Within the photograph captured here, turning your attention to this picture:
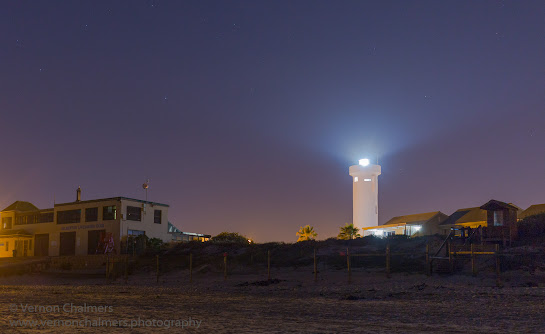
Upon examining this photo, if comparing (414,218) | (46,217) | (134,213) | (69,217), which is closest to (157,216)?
(134,213)

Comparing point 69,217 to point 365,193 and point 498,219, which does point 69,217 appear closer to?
point 498,219

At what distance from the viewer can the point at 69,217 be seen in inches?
2146

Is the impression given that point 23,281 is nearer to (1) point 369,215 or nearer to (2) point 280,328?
(2) point 280,328

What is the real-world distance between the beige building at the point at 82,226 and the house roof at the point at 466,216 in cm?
3515

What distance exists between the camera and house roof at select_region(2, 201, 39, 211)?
61794 mm

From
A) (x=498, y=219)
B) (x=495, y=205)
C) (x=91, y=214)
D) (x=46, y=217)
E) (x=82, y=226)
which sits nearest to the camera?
(x=495, y=205)

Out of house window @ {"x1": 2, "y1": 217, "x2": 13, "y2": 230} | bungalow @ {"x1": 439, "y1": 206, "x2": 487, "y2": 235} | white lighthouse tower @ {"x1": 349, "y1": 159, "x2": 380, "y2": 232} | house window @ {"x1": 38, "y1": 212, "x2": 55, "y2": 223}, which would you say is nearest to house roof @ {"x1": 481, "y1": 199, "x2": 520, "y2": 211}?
bungalow @ {"x1": 439, "y1": 206, "x2": 487, "y2": 235}

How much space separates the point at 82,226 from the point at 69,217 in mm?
2624

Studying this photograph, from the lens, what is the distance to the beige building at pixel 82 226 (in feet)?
165

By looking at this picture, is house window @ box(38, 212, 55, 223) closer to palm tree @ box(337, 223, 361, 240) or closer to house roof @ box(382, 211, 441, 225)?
palm tree @ box(337, 223, 361, 240)

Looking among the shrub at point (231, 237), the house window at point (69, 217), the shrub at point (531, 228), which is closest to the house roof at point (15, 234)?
the house window at point (69, 217)

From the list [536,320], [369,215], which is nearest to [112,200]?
[536,320]

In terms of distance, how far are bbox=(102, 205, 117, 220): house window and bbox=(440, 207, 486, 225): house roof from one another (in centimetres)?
4002

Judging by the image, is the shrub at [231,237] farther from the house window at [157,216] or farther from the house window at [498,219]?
the house window at [498,219]
